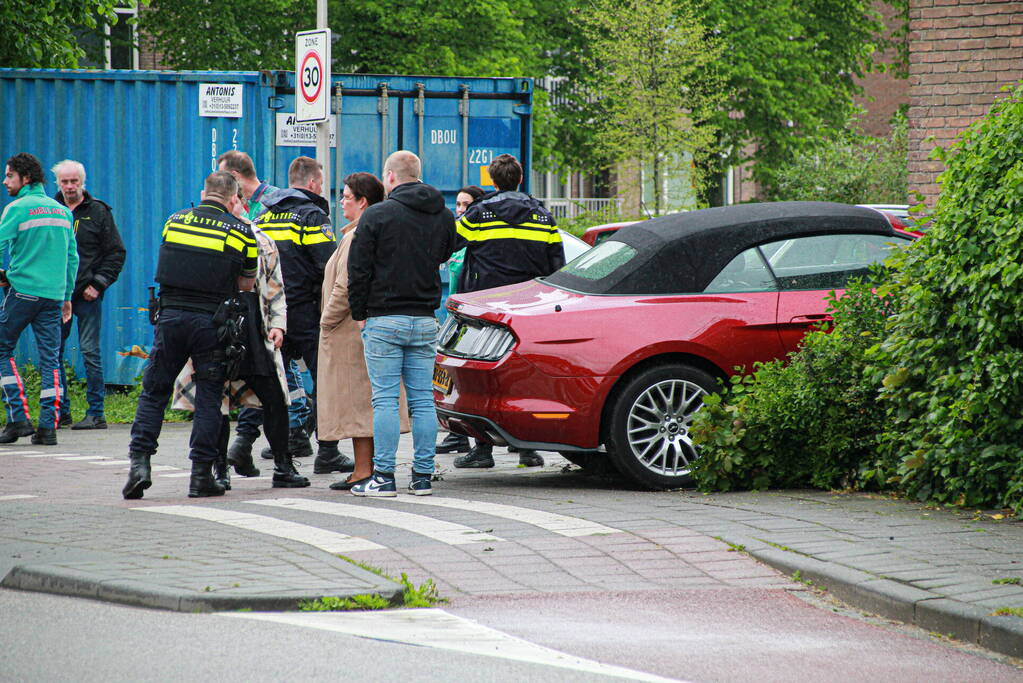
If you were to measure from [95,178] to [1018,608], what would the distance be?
36.0ft

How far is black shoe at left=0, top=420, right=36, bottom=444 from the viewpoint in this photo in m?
11.4

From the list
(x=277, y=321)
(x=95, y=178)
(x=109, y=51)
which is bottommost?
(x=277, y=321)

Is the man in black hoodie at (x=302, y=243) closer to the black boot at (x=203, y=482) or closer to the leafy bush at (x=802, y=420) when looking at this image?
the black boot at (x=203, y=482)

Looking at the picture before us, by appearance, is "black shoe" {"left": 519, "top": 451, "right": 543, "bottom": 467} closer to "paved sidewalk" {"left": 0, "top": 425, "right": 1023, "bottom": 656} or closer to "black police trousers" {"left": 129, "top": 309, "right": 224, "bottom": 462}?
"paved sidewalk" {"left": 0, "top": 425, "right": 1023, "bottom": 656}

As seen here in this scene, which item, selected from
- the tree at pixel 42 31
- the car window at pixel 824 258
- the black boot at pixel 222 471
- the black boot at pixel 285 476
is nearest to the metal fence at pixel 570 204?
the tree at pixel 42 31

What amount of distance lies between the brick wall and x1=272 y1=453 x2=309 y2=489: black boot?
20.3 ft

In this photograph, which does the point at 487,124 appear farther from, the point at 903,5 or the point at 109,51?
the point at 903,5

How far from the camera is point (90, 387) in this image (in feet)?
40.8

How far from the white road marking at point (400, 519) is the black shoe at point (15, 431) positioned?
13.3ft

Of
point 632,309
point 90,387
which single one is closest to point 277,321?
point 632,309

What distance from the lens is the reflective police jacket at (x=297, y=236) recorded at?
9.62 metres

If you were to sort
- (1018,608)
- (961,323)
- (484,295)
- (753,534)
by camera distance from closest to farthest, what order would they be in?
(1018,608) → (753,534) → (961,323) → (484,295)

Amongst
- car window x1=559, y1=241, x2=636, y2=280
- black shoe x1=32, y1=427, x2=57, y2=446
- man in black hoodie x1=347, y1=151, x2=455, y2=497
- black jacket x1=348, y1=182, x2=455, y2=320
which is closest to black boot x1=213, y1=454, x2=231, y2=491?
man in black hoodie x1=347, y1=151, x2=455, y2=497

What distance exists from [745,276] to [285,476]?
3.06 meters
